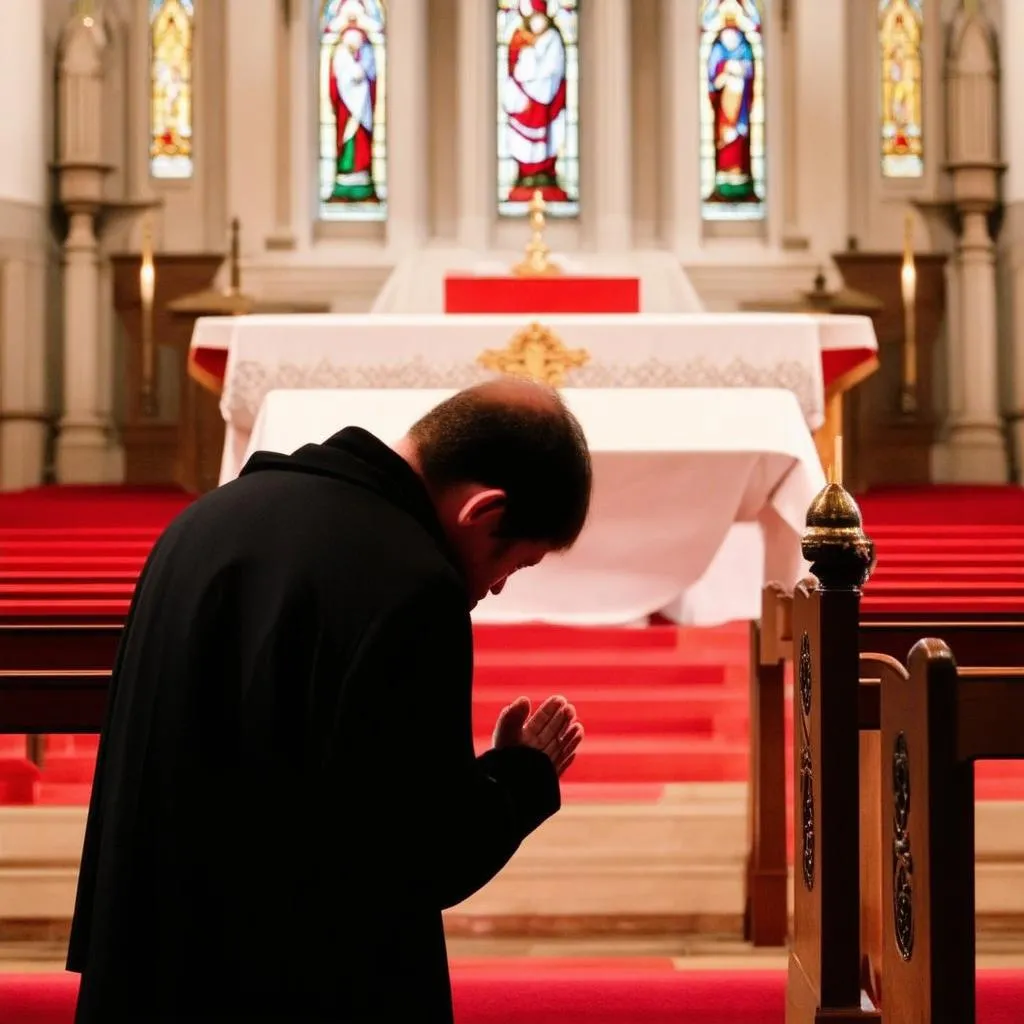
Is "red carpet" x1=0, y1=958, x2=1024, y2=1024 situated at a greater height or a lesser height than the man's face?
lesser

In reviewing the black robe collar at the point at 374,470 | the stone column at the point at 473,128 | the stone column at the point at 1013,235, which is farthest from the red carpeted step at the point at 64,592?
the stone column at the point at 1013,235

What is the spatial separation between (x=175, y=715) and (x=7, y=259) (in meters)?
10.7

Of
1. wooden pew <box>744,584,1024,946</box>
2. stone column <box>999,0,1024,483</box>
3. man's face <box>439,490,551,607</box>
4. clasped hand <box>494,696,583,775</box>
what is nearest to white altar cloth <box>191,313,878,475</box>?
wooden pew <box>744,584,1024,946</box>

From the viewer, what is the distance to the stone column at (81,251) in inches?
472

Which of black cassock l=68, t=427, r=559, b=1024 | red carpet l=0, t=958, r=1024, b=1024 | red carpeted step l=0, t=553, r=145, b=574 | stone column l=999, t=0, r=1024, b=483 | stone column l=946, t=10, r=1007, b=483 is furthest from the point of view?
stone column l=946, t=10, r=1007, b=483

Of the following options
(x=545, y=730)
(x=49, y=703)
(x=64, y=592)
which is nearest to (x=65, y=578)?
(x=64, y=592)

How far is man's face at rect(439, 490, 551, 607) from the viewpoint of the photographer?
174 centimetres

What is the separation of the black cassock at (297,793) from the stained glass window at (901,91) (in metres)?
11.4

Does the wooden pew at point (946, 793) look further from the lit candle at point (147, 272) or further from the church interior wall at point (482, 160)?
the church interior wall at point (482, 160)

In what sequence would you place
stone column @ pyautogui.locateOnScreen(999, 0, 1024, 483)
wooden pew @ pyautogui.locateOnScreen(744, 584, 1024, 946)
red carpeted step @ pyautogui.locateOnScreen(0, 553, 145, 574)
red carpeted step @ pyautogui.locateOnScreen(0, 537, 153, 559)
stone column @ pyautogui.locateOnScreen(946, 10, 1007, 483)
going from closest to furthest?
wooden pew @ pyautogui.locateOnScreen(744, 584, 1024, 946), red carpeted step @ pyautogui.locateOnScreen(0, 553, 145, 574), red carpeted step @ pyautogui.locateOnScreen(0, 537, 153, 559), stone column @ pyautogui.locateOnScreen(999, 0, 1024, 483), stone column @ pyautogui.locateOnScreen(946, 10, 1007, 483)

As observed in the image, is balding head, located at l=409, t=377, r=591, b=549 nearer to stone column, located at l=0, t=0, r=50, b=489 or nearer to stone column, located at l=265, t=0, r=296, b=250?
stone column, located at l=0, t=0, r=50, b=489

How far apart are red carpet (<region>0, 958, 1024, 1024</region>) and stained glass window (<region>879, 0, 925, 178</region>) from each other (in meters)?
10.0

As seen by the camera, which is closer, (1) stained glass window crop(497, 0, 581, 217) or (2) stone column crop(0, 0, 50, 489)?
(2) stone column crop(0, 0, 50, 489)

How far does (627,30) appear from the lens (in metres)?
12.3
